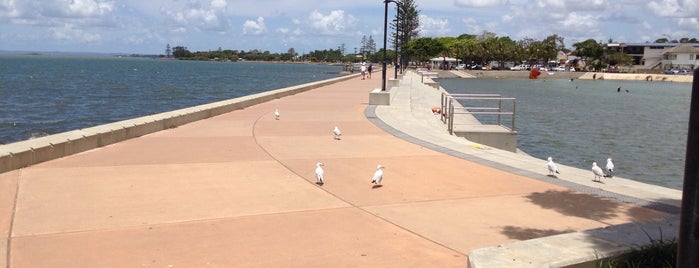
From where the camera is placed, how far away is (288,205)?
22.0 feet

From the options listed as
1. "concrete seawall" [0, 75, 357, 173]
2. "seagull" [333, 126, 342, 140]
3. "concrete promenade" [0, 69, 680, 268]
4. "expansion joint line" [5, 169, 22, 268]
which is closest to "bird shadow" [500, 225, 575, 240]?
"concrete promenade" [0, 69, 680, 268]

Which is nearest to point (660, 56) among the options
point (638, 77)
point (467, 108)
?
point (638, 77)

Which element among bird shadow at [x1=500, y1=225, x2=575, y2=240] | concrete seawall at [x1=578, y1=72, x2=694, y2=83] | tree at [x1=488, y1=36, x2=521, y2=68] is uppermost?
tree at [x1=488, y1=36, x2=521, y2=68]

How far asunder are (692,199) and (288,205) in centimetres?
455

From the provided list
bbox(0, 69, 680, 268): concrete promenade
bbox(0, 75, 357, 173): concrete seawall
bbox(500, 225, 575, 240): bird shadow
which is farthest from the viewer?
bbox(0, 75, 357, 173): concrete seawall

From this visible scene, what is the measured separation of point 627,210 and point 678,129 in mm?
25888

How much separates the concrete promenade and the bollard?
2.23m

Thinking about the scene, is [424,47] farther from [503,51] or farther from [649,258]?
[649,258]

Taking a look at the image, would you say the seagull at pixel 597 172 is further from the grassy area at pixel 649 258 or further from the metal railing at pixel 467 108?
the metal railing at pixel 467 108

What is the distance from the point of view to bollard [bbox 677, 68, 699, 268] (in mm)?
2879

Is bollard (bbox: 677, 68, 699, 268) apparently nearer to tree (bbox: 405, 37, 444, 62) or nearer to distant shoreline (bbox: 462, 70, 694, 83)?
distant shoreline (bbox: 462, 70, 694, 83)

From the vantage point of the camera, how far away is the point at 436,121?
17.3 metres

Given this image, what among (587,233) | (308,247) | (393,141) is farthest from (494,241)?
(393,141)

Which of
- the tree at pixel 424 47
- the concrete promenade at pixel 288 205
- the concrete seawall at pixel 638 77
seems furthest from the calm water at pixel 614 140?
the tree at pixel 424 47
